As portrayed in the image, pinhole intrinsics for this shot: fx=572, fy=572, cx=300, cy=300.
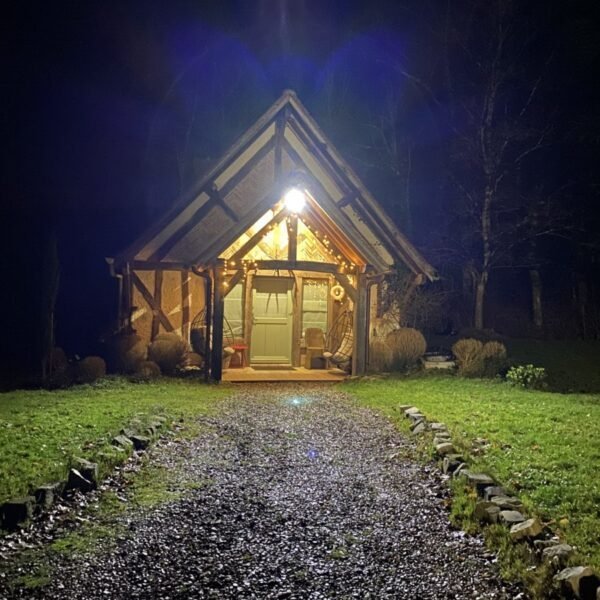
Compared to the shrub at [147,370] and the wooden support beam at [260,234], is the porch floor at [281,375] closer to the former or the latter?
the shrub at [147,370]

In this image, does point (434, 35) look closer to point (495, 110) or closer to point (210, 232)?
point (495, 110)

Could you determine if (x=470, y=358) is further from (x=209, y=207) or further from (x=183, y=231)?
(x=183, y=231)

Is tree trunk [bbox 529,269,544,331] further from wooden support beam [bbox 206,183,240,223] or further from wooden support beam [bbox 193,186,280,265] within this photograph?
wooden support beam [bbox 193,186,280,265]

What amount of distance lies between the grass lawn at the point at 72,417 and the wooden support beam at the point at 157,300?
2.36 metres

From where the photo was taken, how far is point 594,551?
13.8 feet

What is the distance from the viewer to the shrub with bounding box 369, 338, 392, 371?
14.1 meters

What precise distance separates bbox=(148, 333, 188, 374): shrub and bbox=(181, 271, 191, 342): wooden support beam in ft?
5.27

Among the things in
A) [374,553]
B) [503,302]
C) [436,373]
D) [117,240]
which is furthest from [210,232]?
[503,302]

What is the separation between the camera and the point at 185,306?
48.5 feet

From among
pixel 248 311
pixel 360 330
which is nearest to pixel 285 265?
pixel 360 330

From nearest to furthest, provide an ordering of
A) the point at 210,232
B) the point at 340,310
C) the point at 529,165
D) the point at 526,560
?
the point at 526,560
the point at 210,232
the point at 340,310
the point at 529,165

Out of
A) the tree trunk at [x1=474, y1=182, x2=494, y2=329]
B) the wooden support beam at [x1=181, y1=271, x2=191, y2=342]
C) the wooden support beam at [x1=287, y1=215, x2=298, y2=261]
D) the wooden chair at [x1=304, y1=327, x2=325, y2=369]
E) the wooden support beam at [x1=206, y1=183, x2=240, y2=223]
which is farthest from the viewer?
the tree trunk at [x1=474, y1=182, x2=494, y2=329]

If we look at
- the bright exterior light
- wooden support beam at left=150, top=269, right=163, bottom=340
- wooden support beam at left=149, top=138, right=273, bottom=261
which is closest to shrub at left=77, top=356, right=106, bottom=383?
wooden support beam at left=150, top=269, right=163, bottom=340

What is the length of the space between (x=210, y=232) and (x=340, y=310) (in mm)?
4260
